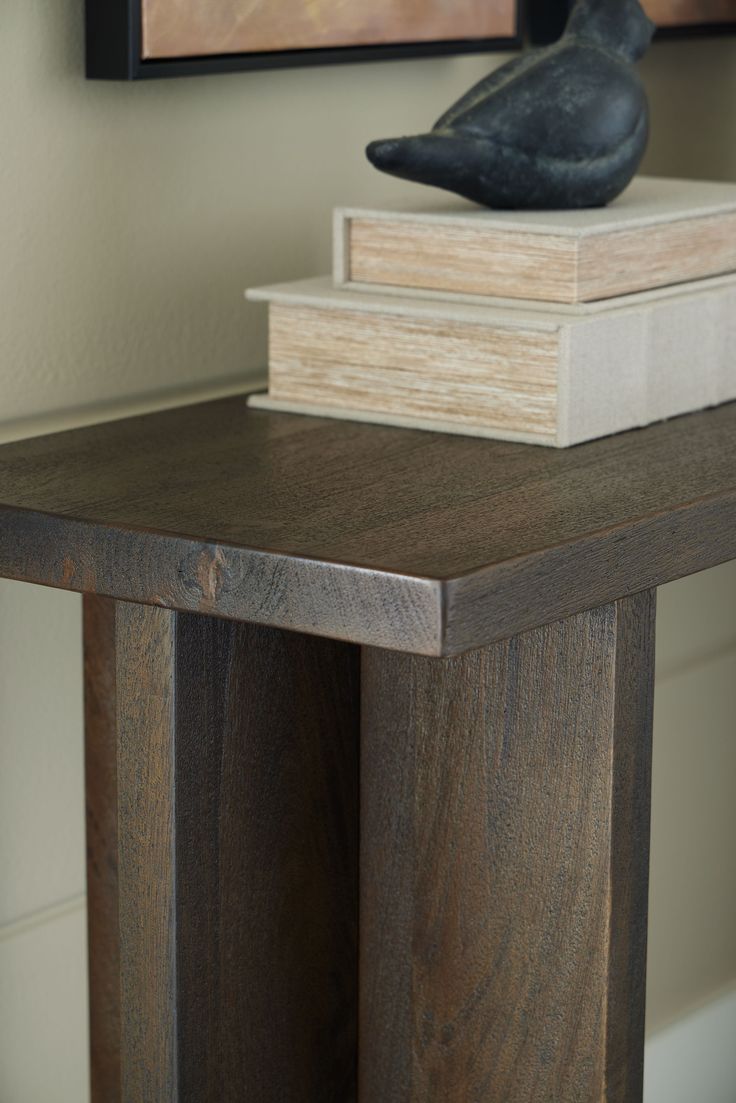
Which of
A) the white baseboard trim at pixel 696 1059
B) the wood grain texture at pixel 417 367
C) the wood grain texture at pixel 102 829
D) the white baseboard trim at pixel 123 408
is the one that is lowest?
the white baseboard trim at pixel 696 1059

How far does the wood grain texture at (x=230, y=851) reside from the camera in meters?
0.71

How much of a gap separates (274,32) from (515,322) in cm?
26

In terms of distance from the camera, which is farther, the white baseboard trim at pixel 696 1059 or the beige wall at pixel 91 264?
the white baseboard trim at pixel 696 1059

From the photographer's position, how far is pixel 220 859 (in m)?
0.74

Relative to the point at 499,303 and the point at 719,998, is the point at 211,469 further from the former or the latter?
the point at 719,998

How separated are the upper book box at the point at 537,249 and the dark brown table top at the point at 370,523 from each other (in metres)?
0.08

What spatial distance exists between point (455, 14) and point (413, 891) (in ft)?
1.79

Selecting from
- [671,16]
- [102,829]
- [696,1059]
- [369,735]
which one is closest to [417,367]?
[369,735]

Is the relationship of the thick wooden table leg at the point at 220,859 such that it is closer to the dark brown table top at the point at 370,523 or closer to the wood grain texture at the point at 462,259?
the dark brown table top at the point at 370,523

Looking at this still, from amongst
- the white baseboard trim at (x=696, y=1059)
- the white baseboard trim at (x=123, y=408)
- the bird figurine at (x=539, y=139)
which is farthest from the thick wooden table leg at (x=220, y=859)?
the white baseboard trim at (x=696, y=1059)

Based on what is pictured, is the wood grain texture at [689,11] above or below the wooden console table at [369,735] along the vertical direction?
above

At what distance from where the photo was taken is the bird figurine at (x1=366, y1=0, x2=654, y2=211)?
0.83 meters

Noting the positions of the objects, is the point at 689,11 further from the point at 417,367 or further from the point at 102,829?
the point at 102,829

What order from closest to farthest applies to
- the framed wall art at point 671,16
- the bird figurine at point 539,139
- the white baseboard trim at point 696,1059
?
the bird figurine at point 539,139
the framed wall art at point 671,16
the white baseboard trim at point 696,1059
